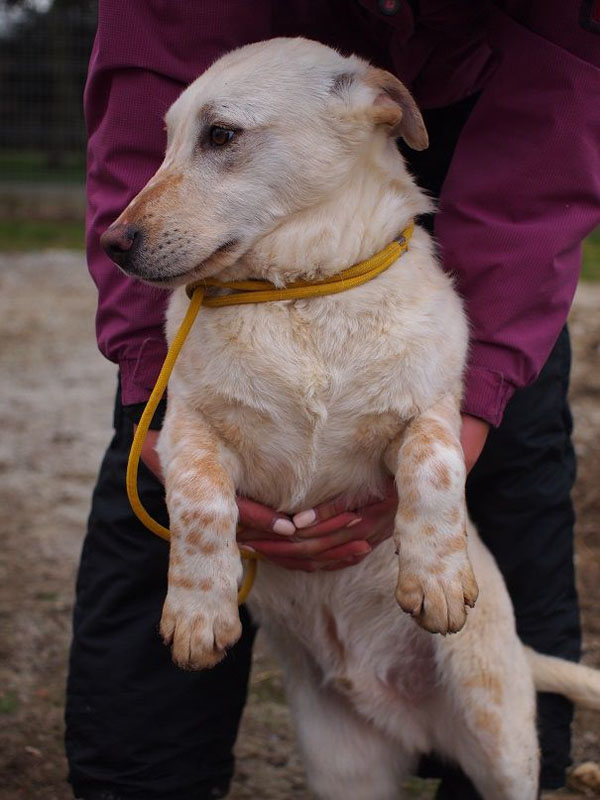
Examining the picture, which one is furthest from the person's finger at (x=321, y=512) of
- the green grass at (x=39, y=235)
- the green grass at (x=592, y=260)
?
the green grass at (x=39, y=235)

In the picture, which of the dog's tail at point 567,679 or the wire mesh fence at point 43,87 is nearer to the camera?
the dog's tail at point 567,679

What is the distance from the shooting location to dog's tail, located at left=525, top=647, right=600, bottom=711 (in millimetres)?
2541

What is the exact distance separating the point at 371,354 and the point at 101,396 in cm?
385

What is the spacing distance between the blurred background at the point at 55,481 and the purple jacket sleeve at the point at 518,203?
4.16 feet

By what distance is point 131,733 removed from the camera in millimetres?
2568

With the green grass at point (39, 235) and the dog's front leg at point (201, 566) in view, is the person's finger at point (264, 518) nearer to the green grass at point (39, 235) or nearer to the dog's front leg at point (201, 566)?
the dog's front leg at point (201, 566)

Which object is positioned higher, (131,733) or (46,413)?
(131,733)

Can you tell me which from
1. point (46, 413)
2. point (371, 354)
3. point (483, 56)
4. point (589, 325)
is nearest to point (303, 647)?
point (371, 354)

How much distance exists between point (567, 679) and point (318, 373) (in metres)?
1.07

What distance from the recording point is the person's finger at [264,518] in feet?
6.98

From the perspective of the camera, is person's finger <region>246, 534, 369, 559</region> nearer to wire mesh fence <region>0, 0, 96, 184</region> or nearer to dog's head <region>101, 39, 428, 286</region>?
dog's head <region>101, 39, 428, 286</region>

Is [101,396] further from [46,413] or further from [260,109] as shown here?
[260,109]

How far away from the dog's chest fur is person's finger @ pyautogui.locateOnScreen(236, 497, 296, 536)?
68 mm

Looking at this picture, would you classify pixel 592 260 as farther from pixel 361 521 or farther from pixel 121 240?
pixel 121 240
